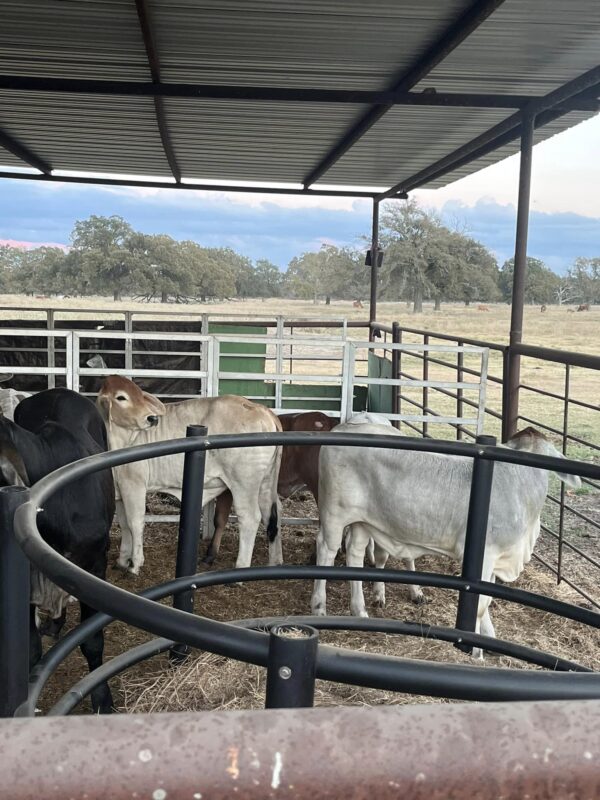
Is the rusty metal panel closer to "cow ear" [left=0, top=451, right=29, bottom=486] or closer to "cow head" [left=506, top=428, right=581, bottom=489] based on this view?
"cow ear" [left=0, top=451, right=29, bottom=486]

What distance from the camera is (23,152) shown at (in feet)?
29.8

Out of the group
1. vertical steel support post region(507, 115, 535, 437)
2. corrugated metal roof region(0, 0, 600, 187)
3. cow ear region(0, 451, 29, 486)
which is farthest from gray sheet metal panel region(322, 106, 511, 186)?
cow ear region(0, 451, 29, 486)

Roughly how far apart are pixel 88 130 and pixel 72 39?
262cm

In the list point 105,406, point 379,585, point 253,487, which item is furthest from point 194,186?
point 379,585

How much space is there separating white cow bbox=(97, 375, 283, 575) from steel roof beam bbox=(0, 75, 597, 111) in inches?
80.7

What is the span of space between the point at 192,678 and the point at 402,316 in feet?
108

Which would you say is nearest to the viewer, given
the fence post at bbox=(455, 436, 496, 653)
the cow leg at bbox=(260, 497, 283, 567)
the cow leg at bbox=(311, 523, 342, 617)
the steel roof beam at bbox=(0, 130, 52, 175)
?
the fence post at bbox=(455, 436, 496, 653)

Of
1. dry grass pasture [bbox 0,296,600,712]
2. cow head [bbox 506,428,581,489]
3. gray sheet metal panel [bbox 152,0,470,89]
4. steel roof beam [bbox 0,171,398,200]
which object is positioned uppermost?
gray sheet metal panel [bbox 152,0,470,89]

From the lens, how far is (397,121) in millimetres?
7062

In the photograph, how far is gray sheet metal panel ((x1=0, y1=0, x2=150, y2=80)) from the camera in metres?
4.80

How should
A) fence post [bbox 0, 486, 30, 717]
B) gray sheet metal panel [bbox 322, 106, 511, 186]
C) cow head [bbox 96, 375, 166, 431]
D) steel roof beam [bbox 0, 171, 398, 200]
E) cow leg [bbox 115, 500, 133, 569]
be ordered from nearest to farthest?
fence post [bbox 0, 486, 30, 717], cow head [bbox 96, 375, 166, 431], cow leg [bbox 115, 500, 133, 569], gray sheet metal panel [bbox 322, 106, 511, 186], steel roof beam [bbox 0, 171, 398, 200]

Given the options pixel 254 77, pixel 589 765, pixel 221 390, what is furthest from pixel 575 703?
pixel 221 390

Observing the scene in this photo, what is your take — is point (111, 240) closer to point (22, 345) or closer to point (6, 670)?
point (22, 345)

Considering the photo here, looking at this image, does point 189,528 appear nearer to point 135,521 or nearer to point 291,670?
point 291,670
